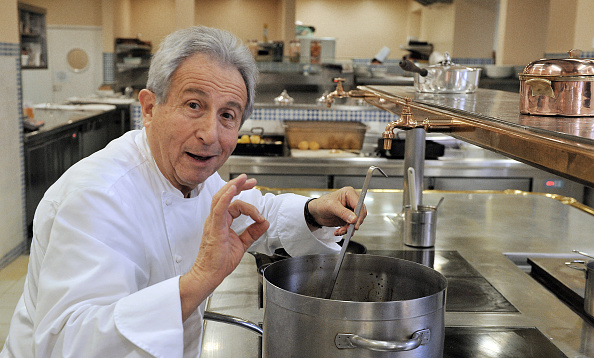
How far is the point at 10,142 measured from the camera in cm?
484

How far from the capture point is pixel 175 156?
1.38 meters

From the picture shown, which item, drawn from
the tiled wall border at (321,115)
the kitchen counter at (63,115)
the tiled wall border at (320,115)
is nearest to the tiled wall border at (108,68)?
the kitchen counter at (63,115)

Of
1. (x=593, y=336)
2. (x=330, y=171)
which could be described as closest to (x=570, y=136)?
(x=593, y=336)

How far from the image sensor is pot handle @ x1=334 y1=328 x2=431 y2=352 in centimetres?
98

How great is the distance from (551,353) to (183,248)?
0.90 metres

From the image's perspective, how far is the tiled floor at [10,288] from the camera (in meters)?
3.85

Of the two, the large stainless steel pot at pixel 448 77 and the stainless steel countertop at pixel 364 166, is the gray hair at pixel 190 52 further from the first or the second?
the stainless steel countertop at pixel 364 166

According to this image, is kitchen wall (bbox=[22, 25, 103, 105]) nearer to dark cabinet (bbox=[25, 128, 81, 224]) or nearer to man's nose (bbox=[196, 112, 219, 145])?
dark cabinet (bbox=[25, 128, 81, 224])

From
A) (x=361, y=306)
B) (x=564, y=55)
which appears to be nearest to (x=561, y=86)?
(x=361, y=306)

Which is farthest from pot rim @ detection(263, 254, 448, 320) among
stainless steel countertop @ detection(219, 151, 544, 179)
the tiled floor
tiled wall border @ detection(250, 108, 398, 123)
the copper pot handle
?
tiled wall border @ detection(250, 108, 398, 123)

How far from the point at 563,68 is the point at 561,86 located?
0.03m

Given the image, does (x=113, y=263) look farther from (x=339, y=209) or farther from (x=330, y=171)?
(x=330, y=171)

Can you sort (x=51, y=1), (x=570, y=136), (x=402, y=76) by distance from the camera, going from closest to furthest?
(x=570, y=136) → (x=402, y=76) → (x=51, y=1)

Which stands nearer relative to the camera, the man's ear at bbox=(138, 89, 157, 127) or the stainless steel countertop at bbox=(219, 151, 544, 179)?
the man's ear at bbox=(138, 89, 157, 127)
